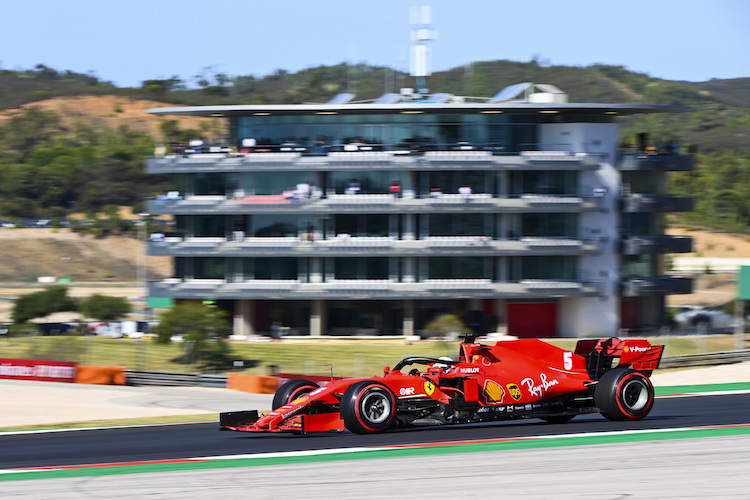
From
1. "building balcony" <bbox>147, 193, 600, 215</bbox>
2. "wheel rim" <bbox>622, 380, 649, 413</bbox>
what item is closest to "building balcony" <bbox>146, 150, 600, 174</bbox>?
"building balcony" <bbox>147, 193, 600, 215</bbox>

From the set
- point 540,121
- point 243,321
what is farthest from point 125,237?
point 540,121

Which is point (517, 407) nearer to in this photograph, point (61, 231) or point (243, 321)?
point (243, 321)

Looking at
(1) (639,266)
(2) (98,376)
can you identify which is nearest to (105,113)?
(1) (639,266)

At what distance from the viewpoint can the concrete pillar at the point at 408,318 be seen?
177 ft

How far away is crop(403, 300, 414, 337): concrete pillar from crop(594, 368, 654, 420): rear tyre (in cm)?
3696

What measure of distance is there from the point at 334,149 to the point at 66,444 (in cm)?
3737

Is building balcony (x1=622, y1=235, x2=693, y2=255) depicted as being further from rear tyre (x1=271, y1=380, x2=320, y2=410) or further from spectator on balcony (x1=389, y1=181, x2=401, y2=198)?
rear tyre (x1=271, y1=380, x2=320, y2=410)

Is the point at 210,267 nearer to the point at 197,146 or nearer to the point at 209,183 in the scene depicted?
the point at 209,183

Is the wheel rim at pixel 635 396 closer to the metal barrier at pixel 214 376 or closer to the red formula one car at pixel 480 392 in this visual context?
the red formula one car at pixel 480 392

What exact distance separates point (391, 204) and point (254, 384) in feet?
74.1

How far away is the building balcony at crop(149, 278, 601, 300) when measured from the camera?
2093 inches

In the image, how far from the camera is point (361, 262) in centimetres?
5381

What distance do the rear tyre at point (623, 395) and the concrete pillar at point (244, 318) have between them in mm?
39940

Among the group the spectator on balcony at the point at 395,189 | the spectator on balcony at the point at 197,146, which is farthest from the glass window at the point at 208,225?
the spectator on balcony at the point at 395,189
